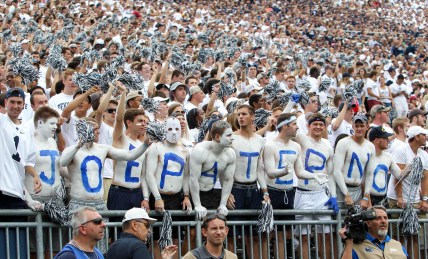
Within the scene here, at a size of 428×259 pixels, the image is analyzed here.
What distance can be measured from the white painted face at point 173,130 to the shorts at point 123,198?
1.96 ft

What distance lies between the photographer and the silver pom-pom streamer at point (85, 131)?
931 centimetres

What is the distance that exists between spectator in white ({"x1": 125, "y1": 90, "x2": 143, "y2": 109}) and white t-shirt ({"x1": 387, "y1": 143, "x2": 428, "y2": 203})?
3.01 m

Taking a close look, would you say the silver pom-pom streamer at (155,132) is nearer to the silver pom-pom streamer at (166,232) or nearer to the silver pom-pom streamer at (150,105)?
the silver pom-pom streamer at (166,232)

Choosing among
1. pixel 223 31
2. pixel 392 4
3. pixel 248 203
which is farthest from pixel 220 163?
pixel 392 4

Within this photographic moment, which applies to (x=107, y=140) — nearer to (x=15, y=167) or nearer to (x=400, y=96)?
(x=15, y=167)

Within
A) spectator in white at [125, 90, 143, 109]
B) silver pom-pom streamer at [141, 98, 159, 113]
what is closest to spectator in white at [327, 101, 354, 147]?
silver pom-pom streamer at [141, 98, 159, 113]

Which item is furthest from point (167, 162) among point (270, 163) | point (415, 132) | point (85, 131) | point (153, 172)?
point (415, 132)

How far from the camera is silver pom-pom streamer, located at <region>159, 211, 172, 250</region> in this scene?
955cm

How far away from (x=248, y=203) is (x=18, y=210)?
105 inches

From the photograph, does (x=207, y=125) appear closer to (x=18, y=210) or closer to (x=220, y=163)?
(x=220, y=163)

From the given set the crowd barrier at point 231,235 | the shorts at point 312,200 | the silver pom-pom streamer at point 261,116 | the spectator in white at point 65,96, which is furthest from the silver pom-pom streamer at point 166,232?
the spectator in white at point 65,96

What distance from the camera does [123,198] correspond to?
32.7 feet

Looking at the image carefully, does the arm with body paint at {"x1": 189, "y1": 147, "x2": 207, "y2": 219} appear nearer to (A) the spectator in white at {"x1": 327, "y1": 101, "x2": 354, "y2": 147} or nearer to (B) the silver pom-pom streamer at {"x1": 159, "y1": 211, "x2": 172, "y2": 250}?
(B) the silver pom-pom streamer at {"x1": 159, "y1": 211, "x2": 172, "y2": 250}

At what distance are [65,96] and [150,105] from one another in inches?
50.2
